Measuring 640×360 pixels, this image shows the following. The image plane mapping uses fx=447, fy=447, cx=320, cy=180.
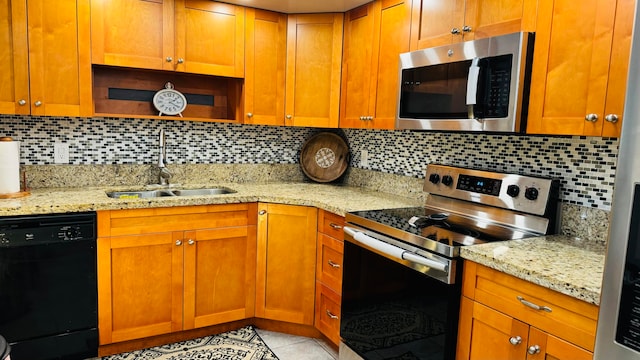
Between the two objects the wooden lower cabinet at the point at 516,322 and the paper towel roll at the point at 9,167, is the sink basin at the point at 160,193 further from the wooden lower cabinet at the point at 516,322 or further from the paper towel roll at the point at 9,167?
the wooden lower cabinet at the point at 516,322

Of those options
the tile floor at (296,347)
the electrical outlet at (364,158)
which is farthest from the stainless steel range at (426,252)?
the electrical outlet at (364,158)

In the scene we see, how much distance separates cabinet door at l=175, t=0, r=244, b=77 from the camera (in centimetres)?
280

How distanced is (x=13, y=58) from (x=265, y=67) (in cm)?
144

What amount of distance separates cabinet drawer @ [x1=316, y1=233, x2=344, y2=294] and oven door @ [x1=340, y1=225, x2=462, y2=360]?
129 mm

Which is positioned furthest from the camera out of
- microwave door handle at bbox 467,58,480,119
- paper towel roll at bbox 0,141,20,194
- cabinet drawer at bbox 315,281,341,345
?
cabinet drawer at bbox 315,281,341,345

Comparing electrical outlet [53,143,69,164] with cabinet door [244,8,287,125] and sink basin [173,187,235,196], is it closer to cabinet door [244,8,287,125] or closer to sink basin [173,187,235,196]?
sink basin [173,187,235,196]

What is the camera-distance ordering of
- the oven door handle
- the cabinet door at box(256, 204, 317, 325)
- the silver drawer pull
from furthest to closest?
the cabinet door at box(256, 204, 317, 325) → the oven door handle → the silver drawer pull

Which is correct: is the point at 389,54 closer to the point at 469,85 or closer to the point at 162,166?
the point at 469,85

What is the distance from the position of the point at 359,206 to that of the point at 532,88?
108cm

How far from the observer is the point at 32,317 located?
2.27 m

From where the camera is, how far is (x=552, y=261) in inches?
61.2

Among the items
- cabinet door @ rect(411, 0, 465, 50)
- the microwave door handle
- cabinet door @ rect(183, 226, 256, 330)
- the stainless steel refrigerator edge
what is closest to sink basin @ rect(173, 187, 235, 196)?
cabinet door @ rect(183, 226, 256, 330)

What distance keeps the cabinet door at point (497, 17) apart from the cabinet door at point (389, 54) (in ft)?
1.52

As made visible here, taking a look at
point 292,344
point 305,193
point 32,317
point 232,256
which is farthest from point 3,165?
point 292,344
